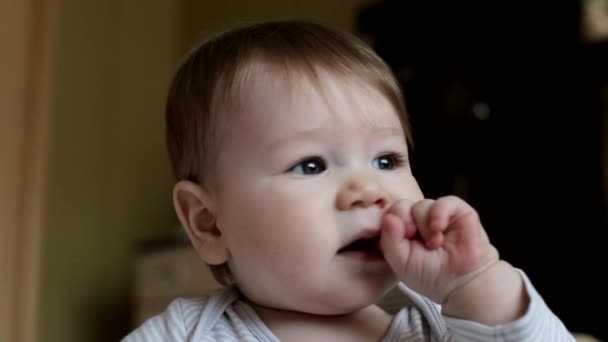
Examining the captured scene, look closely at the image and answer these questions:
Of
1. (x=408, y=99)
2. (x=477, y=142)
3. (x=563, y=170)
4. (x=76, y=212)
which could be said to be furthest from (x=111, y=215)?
(x=563, y=170)

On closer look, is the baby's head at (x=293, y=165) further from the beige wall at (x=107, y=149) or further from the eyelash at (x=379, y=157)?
the beige wall at (x=107, y=149)

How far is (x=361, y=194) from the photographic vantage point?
68cm

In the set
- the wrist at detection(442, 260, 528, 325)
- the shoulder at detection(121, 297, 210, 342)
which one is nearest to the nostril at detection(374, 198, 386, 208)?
the wrist at detection(442, 260, 528, 325)

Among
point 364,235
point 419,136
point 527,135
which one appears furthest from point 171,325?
point 419,136

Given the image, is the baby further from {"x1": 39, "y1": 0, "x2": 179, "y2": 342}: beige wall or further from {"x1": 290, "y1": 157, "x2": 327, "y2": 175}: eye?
{"x1": 39, "y1": 0, "x2": 179, "y2": 342}: beige wall

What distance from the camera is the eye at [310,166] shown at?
0.72 m

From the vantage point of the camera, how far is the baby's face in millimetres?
688

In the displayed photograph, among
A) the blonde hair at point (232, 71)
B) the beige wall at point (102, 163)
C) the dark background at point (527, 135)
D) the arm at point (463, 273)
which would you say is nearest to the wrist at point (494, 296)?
the arm at point (463, 273)

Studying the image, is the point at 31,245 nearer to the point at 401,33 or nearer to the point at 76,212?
the point at 76,212

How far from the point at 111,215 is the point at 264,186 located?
1937mm

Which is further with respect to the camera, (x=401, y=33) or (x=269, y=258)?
(x=401, y=33)

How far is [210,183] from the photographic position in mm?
791

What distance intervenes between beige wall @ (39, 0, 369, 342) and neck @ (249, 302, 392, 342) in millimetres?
1605

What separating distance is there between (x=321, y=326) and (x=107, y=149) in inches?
76.8
